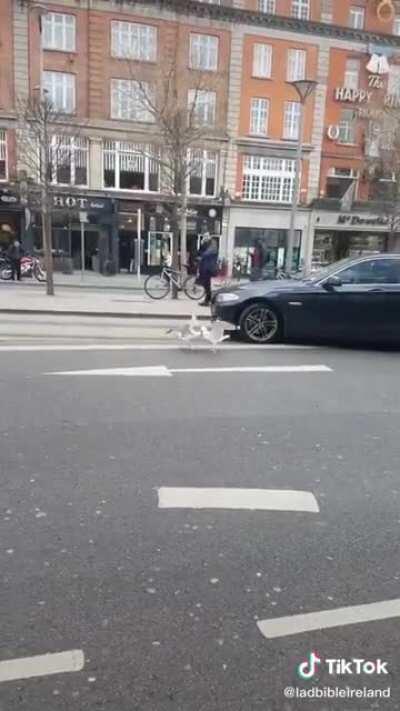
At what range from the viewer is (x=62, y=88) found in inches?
1115

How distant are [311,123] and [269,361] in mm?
28550

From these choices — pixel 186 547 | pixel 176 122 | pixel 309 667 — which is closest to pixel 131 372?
pixel 186 547

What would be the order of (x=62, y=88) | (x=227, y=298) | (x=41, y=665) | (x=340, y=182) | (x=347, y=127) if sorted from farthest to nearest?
(x=340, y=182) → (x=347, y=127) → (x=62, y=88) → (x=227, y=298) → (x=41, y=665)

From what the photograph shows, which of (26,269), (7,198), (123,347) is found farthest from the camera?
(7,198)

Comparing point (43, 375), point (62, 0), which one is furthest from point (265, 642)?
point (62, 0)

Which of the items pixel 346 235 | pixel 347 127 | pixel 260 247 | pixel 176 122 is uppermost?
pixel 347 127

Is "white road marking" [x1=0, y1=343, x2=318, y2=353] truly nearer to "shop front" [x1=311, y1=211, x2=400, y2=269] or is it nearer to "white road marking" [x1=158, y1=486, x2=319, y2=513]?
"white road marking" [x1=158, y1=486, x2=319, y2=513]

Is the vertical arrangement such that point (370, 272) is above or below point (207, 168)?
below

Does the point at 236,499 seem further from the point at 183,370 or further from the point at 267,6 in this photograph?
the point at 267,6

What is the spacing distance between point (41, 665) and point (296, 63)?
34918mm

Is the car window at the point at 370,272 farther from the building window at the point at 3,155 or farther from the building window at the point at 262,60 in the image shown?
the building window at the point at 262,60

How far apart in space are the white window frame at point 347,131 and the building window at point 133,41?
11.9 m

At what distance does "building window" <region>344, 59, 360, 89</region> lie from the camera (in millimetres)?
32237

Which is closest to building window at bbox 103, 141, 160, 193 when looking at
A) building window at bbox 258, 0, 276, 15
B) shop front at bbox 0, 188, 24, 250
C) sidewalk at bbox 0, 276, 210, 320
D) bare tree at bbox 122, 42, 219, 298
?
bare tree at bbox 122, 42, 219, 298
